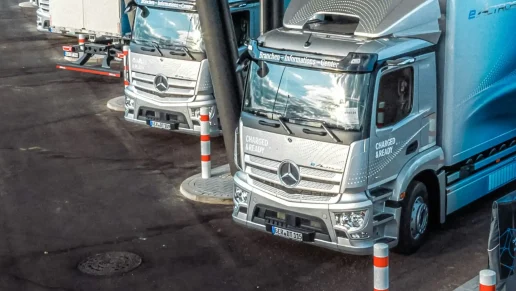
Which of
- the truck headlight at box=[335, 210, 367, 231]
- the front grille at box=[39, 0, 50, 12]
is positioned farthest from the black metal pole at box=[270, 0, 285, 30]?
the front grille at box=[39, 0, 50, 12]

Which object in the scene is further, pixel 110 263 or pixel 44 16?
pixel 44 16

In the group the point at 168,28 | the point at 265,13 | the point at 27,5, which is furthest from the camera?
the point at 27,5

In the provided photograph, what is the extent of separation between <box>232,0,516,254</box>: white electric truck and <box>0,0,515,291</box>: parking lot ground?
0.50 metres

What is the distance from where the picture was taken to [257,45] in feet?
39.2

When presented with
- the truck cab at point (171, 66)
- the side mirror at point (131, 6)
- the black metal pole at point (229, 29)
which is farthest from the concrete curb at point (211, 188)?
the side mirror at point (131, 6)

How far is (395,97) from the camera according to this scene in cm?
1154

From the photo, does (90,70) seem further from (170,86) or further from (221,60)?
(221,60)

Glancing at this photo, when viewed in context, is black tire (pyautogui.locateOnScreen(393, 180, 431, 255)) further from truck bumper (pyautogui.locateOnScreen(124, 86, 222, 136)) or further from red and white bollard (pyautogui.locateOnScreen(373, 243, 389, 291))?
→ truck bumper (pyautogui.locateOnScreen(124, 86, 222, 136))

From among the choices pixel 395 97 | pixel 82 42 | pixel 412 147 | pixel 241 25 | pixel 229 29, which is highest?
pixel 229 29

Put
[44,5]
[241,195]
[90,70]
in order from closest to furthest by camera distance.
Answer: [241,195]
[90,70]
[44,5]

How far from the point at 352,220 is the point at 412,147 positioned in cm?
137

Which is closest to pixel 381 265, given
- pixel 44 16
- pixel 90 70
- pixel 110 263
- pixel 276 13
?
pixel 110 263

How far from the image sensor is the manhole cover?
1176 centimetres

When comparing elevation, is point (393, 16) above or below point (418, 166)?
above
